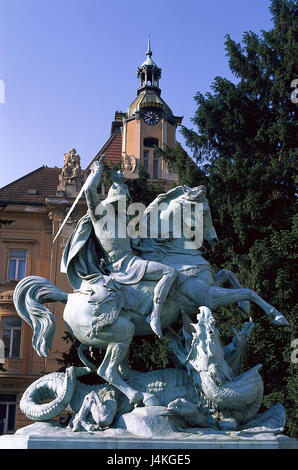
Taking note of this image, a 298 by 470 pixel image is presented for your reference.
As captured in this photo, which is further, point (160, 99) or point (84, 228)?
point (160, 99)

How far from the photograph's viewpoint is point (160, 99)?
96.2ft

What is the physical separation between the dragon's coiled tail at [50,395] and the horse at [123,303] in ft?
1.12

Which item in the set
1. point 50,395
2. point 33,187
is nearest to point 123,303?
point 50,395

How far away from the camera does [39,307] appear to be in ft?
25.5

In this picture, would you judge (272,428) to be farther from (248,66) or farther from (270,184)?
(248,66)

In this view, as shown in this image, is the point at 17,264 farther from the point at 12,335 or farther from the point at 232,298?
the point at 232,298

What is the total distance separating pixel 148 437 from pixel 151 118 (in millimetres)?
23194

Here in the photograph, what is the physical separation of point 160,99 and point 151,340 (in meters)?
16.5

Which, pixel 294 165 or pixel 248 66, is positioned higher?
pixel 248 66

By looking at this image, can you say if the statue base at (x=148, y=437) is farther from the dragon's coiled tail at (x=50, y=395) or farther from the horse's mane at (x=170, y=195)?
the horse's mane at (x=170, y=195)

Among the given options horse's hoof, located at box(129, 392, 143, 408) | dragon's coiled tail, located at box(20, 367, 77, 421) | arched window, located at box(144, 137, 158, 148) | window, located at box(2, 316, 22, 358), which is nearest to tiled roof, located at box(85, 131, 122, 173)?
arched window, located at box(144, 137, 158, 148)

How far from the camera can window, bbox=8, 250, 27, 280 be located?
26.6 m

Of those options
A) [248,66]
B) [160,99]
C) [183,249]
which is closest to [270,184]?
[248,66]

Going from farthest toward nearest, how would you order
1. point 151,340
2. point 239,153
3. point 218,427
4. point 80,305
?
point 239,153, point 151,340, point 80,305, point 218,427
